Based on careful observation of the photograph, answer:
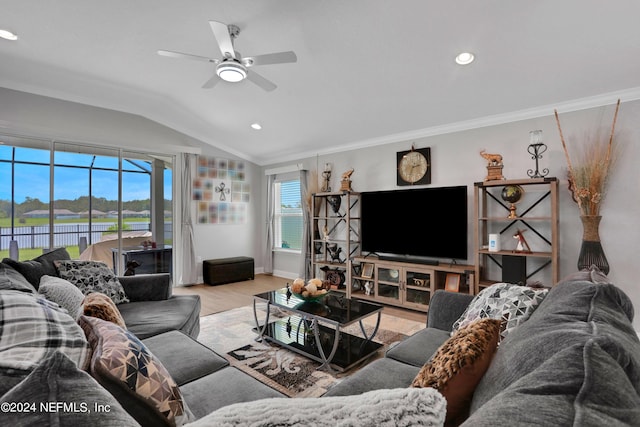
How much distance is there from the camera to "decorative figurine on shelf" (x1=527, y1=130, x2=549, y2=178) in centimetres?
316

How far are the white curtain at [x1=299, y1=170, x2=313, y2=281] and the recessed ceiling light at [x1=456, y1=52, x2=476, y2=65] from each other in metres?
3.38

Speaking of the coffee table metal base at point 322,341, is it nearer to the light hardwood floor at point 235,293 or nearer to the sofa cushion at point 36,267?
the light hardwood floor at point 235,293

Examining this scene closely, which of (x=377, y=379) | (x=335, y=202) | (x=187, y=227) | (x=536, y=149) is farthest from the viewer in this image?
(x=187, y=227)

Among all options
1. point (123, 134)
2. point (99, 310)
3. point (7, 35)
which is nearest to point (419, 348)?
point (99, 310)

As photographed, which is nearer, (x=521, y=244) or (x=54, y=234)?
(x=521, y=244)

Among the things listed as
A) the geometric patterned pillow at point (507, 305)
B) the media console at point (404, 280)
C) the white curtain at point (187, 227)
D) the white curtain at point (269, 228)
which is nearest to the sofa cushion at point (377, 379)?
the geometric patterned pillow at point (507, 305)

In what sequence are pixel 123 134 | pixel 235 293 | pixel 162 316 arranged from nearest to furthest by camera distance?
pixel 162 316, pixel 123 134, pixel 235 293

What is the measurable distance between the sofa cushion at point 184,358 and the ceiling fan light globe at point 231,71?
82.0 inches

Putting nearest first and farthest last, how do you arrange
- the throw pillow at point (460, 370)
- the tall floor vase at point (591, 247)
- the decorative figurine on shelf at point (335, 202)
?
1. the throw pillow at point (460, 370)
2. the tall floor vase at point (591, 247)
3. the decorative figurine on shelf at point (335, 202)

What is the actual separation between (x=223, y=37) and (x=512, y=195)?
3.24 metres

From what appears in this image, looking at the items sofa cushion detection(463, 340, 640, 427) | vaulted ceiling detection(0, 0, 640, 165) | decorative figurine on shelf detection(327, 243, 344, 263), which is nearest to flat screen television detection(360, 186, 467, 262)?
decorative figurine on shelf detection(327, 243, 344, 263)

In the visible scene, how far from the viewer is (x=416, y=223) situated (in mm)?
4137

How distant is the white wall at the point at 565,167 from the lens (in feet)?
9.83

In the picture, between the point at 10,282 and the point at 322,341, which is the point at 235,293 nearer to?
the point at 322,341
